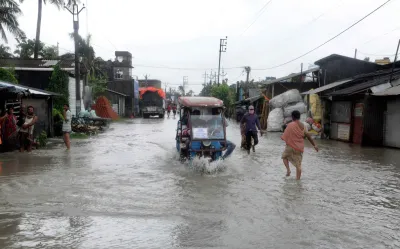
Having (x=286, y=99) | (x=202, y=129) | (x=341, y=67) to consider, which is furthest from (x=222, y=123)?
(x=341, y=67)

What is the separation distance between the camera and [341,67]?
23.5 metres

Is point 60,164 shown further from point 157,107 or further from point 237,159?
point 157,107

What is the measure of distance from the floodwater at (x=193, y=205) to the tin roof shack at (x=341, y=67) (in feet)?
41.3

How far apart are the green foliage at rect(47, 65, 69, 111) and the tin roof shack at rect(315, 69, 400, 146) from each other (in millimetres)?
14855

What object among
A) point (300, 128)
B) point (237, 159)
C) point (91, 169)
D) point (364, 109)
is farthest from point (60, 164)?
point (364, 109)

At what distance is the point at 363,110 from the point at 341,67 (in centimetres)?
723

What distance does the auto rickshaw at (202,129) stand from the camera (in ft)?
33.7

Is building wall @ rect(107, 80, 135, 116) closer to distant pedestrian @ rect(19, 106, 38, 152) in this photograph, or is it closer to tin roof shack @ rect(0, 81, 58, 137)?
tin roof shack @ rect(0, 81, 58, 137)

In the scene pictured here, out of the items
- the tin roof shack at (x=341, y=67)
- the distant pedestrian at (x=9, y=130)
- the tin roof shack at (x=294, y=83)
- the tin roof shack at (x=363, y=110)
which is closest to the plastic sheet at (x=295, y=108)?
the tin roof shack at (x=341, y=67)

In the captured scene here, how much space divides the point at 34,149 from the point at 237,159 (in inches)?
297

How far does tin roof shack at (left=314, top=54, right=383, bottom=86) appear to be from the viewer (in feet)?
75.2

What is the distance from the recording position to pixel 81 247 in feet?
15.5

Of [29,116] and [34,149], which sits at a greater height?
[29,116]

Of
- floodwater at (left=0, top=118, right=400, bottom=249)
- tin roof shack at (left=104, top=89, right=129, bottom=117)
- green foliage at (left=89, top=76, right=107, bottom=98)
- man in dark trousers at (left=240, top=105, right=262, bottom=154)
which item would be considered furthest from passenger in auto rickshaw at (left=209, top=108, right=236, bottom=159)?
tin roof shack at (left=104, top=89, right=129, bottom=117)
